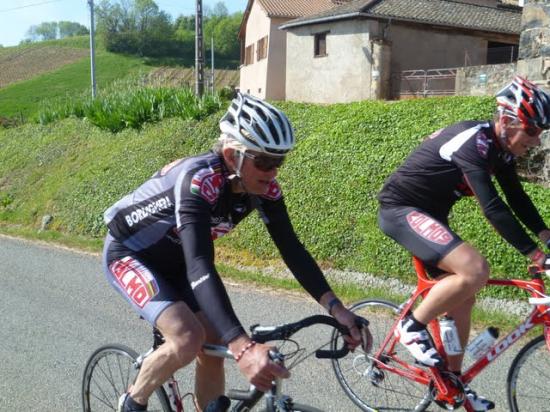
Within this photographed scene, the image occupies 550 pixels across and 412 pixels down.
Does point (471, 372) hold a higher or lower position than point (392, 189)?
lower

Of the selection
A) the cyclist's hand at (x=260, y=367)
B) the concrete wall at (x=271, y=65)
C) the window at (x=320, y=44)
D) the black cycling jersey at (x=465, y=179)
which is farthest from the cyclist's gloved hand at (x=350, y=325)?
the concrete wall at (x=271, y=65)

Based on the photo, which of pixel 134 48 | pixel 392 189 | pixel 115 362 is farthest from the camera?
pixel 134 48

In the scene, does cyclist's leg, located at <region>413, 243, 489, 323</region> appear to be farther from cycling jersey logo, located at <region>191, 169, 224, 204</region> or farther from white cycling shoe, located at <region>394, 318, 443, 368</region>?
cycling jersey logo, located at <region>191, 169, 224, 204</region>

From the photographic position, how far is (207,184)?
8.60ft

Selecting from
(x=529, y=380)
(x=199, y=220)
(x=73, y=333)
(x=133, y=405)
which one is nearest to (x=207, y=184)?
(x=199, y=220)

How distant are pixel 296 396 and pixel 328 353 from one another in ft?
6.87

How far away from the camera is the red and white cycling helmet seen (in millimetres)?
3406

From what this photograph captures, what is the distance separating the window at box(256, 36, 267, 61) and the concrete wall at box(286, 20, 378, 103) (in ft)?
18.5

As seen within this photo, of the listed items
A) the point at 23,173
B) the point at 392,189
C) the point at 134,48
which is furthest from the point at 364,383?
the point at 134,48

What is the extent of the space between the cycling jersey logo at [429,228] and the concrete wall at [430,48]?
2253 cm

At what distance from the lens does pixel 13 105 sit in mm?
44938

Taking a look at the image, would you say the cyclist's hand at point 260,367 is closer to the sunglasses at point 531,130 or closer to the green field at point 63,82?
the sunglasses at point 531,130

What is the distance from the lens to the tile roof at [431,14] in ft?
83.1

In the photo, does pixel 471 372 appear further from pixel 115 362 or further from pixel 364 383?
pixel 115 362
